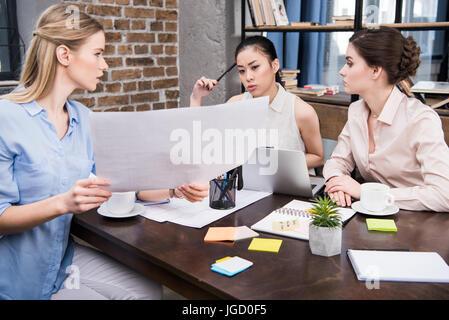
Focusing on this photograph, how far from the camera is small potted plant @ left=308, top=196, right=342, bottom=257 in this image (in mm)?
1060

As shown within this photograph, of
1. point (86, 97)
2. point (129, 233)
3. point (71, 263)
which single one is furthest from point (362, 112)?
point (86, 97)

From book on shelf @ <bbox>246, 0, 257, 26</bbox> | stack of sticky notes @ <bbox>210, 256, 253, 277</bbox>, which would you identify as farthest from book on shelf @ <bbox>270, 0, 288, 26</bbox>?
stack of sticky notes @ <bbox>210, 256, 253, 277</bbox>

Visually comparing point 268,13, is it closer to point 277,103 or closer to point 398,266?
point 277,103

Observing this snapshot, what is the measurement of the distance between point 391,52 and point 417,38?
6.68 feet

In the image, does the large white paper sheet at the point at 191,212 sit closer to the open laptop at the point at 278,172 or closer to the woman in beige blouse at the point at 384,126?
the open laptop at the point at 278,172

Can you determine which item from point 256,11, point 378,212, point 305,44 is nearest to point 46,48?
point 378,212

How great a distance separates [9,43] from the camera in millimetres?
2752

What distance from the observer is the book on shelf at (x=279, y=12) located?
9.57 ft

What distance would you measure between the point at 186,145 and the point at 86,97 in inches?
72.8

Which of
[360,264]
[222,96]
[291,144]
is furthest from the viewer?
[222,96]

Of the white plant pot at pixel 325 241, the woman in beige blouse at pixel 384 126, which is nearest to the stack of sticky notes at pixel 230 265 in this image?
the white plant pot at pixel 325 241

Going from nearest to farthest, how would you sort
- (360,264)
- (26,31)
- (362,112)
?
1. (360,264)
2. (362,112)
3. (26,31)
